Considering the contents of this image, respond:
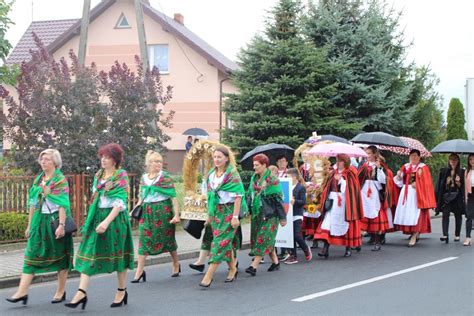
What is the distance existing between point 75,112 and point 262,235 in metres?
6.19

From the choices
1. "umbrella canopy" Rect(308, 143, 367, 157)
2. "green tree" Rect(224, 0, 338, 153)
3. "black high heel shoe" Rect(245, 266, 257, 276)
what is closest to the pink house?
"green tree" Rect(224, 0, 338, 153)

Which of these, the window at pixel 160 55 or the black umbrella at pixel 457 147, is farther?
the window at pixel 160 55

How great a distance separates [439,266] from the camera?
39.6ft

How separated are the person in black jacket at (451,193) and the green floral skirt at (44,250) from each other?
9.06 m

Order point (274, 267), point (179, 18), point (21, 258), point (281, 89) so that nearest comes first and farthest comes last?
1. point (274, 267)
2. point (21, 258)
3. point (281, 89)
4. point (179, 18)

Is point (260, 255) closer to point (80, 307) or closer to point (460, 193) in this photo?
point (80, 307)

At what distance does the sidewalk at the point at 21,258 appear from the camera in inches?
417

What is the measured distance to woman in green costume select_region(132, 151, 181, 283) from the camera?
34.9 feet

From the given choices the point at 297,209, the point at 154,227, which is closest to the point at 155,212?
Result: the point at 154,227

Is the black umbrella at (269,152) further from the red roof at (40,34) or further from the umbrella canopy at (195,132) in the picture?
the red roof at (40,34)

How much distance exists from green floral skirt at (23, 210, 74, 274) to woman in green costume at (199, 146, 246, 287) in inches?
79.1

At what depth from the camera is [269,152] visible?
12.8 m

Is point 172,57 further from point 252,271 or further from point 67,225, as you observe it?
point 67,225

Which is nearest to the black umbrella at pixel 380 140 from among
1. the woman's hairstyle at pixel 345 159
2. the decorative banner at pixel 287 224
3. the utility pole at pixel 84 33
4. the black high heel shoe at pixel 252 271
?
the woman's hairstyle at pixel 345 159
